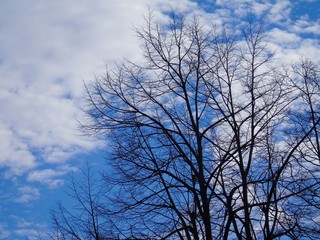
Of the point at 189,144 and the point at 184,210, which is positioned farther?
the point at 184,210

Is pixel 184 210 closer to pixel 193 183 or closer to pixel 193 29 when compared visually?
pixel 193 183

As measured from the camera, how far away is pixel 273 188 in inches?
441

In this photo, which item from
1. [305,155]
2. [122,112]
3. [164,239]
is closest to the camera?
[164,239]

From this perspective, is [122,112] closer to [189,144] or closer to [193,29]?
[189,144]

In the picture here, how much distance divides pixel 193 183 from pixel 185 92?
2251 mm

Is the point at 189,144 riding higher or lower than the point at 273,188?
higher

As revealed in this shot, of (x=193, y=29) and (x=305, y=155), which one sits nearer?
(x=193, y=29)

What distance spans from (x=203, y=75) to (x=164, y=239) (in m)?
4.18

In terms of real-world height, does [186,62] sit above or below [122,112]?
above

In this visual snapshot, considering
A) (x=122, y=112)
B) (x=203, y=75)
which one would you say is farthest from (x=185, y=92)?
(x=122, y=112)

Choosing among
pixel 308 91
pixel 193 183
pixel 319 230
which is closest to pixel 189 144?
pixel 193 183

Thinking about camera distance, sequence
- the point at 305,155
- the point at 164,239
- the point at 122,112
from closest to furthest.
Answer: the point at 164,239 < the point at 122,112 < the point at 305,155

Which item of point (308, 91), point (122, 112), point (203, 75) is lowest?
point (122, 112)

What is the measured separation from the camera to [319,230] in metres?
11.9
